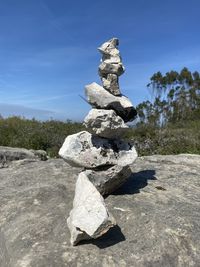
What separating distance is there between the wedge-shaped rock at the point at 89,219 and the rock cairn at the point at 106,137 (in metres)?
0.57

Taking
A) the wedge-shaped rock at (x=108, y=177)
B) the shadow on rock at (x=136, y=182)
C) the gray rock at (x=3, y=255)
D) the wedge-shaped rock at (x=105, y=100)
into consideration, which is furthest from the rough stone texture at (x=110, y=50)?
the gray rock at (x=3, y=255)

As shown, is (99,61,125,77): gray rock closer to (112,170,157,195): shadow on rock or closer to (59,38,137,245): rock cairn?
(59,38,137,245): rock cairn

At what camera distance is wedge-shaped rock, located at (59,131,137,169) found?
6.22 meters

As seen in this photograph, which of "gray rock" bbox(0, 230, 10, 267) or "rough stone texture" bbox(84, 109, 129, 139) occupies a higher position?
"rough stone texture" bbox(84, 109, 129, 139)

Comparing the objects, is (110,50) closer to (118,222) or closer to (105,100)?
(105,100)

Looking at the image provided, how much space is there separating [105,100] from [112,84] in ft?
1.22

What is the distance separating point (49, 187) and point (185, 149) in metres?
7.96

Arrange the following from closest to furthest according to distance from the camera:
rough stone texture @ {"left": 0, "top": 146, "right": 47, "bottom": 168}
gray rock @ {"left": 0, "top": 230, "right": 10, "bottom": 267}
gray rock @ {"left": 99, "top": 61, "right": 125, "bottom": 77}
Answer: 1. gray rock @ {"left": 0, "top": 230, "right": 10, "bottom": 267}
2. gray rock @ {"left": 99, "top": 61, "right": 125, "bottom": 77}
3. rough stone texture @ {"left": 0, "top": 146, "right": 47, "bottom": 168}

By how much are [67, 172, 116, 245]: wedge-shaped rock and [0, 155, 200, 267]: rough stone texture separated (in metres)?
0.20

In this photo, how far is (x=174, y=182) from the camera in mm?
7211

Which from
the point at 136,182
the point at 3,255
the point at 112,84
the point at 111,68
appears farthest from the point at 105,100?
the point at 3,255

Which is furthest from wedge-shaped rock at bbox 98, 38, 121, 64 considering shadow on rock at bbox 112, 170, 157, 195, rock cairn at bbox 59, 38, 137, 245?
shadow on rock at bbox 112, 170, 157, 195

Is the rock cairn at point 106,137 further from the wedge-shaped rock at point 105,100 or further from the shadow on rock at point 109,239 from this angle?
the shadow on rock at point 109,239

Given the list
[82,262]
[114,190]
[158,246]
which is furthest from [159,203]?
[82,262]
